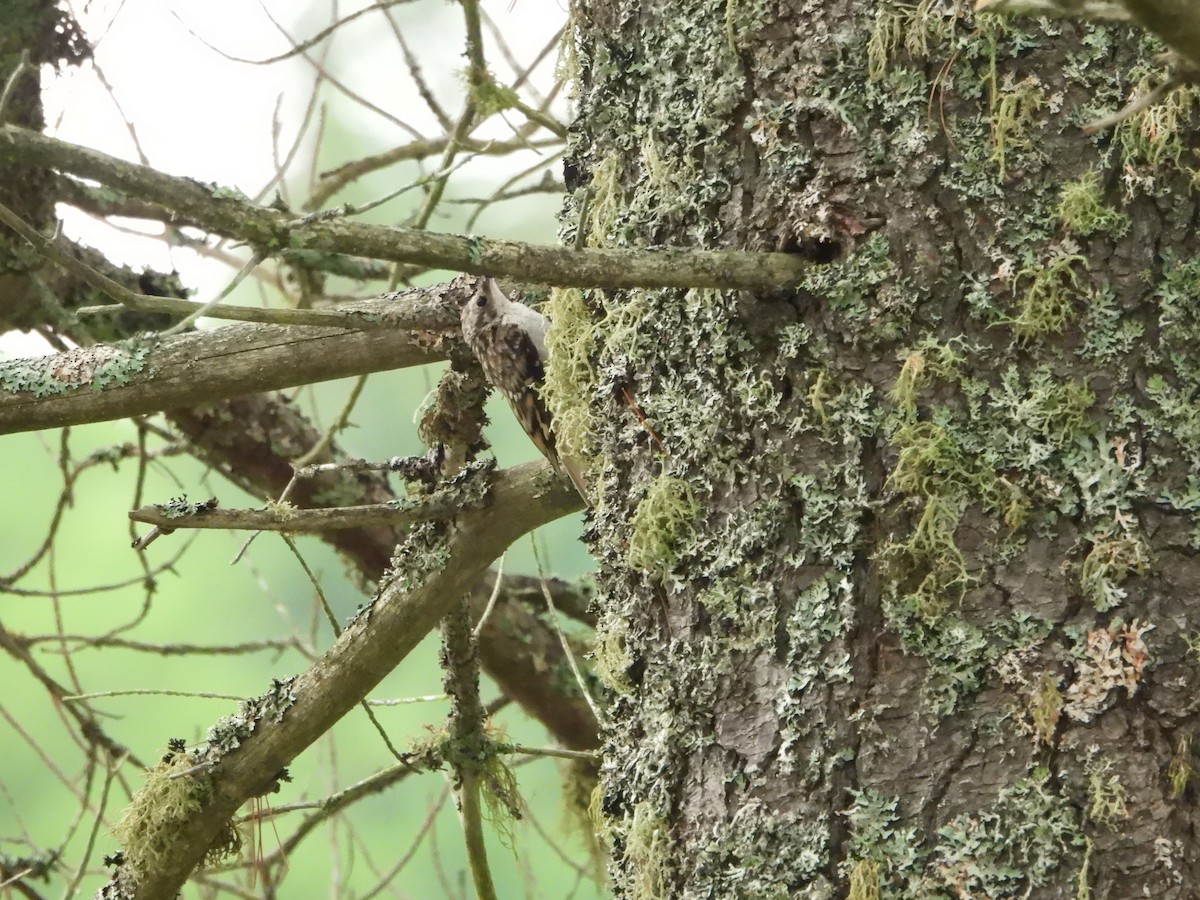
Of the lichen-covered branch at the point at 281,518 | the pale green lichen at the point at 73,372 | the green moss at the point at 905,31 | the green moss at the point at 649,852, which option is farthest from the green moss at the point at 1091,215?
the pale green lichen at the point at 73,372

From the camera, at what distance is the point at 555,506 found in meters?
1.59

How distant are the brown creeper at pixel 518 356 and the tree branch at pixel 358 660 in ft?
1.19

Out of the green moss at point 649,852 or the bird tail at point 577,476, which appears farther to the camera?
the bird tail at point 577,476

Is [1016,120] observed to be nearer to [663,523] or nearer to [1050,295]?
[1050,295]

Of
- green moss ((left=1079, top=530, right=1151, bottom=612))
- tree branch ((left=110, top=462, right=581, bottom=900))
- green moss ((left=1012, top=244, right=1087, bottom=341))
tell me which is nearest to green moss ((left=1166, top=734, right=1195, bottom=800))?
green moss ((left=1079, top=530, right=1151, bottom=612))

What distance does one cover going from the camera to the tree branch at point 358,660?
1552 millimetres

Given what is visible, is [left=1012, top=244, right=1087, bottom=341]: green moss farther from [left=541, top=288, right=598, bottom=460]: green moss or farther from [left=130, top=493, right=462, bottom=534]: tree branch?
[left=130, top=493, right=462, bottom=534]: tree branch

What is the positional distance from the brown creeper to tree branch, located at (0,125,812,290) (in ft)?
2.97

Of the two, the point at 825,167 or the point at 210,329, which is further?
the point at 210,329

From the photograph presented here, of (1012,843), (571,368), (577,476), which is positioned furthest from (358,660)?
(1012,843)

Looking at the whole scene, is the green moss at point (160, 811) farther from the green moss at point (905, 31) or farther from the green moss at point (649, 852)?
the green moss at point (905, 31)

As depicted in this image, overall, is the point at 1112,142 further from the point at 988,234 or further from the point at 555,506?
the point at 555,506

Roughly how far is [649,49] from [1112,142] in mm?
504

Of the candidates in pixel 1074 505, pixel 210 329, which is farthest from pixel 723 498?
pixel 210 329
